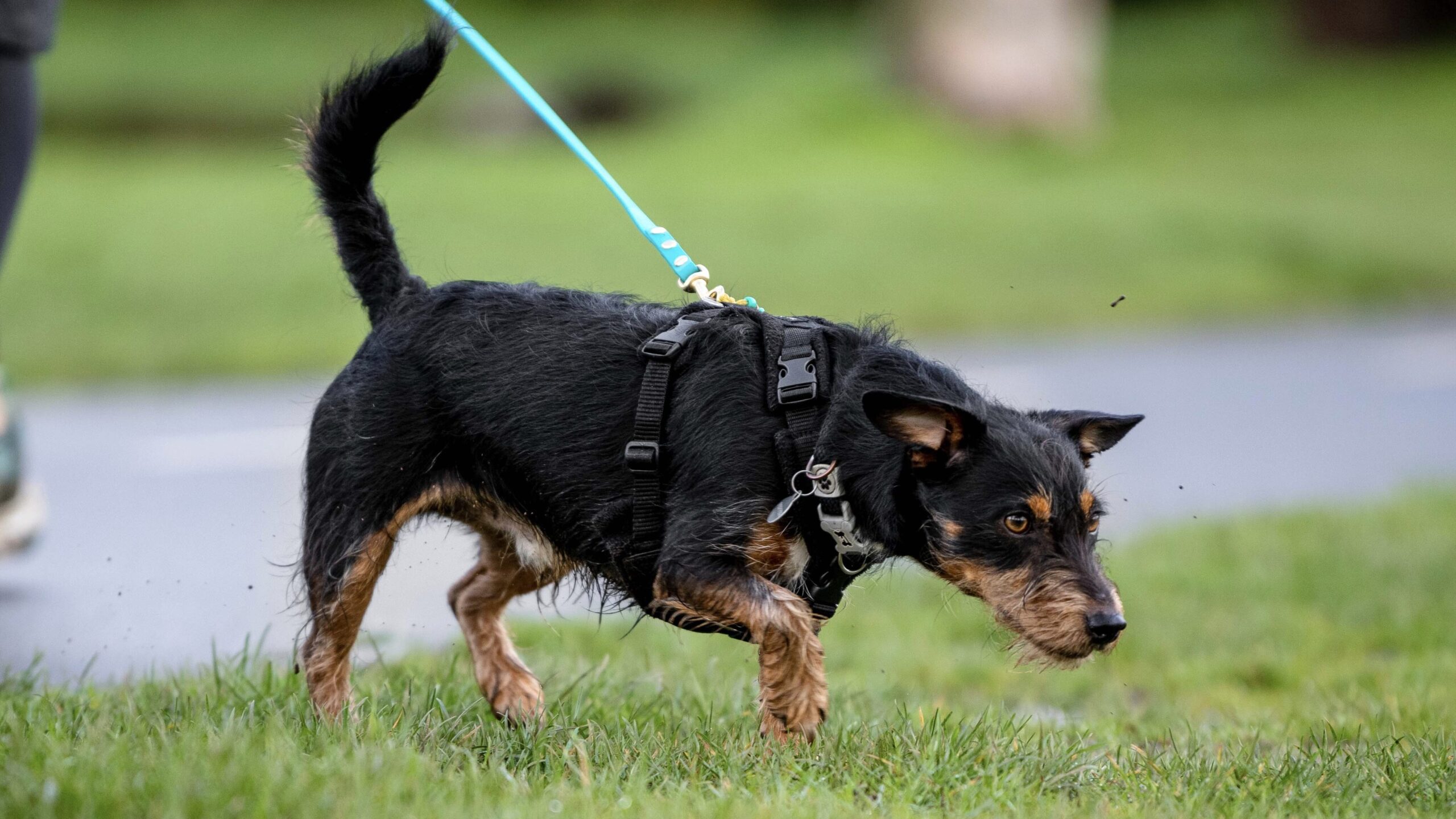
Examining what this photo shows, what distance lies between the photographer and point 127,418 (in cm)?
945

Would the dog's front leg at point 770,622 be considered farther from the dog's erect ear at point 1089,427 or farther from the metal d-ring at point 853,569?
the dog's erect ear at point 1089,427

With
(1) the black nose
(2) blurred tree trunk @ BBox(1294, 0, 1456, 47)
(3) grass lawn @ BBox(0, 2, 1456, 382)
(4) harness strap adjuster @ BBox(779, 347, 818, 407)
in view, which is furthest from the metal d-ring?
(2) blurred tree trunk @ BBox(1294, 0, 1456, 47)

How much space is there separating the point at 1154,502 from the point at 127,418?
20.6ft

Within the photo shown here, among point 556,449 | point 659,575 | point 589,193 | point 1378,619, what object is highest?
point 589,193

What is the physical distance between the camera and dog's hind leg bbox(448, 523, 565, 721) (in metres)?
4.18

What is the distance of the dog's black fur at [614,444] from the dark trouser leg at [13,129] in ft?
3.69

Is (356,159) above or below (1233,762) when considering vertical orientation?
above

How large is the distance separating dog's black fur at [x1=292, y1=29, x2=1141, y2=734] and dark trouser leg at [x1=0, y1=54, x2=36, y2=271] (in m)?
1.12

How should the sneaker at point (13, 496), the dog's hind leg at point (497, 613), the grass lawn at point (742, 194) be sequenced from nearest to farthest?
the dog's hind leg at point (497, 613) < the sneaker at point (13, 496) < the grass lawn at point (742, 194)

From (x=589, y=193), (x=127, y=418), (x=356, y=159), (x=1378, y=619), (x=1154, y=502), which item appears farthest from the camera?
(x=589, y=193)

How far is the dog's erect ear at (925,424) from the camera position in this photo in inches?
129

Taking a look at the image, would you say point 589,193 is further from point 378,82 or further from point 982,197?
point 378,82

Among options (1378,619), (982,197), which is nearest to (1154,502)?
(1378,619)

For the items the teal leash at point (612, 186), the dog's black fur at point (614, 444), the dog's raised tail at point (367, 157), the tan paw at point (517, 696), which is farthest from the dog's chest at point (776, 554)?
the dog's raised tail at point (367, 157)
